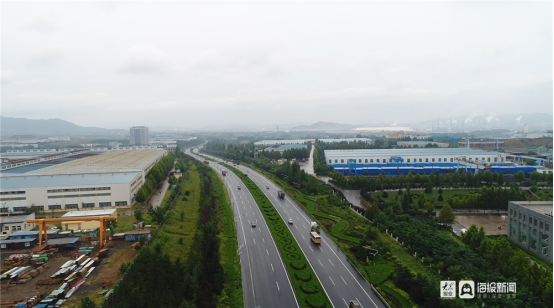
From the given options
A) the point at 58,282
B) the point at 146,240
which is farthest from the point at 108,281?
the point at 146,240

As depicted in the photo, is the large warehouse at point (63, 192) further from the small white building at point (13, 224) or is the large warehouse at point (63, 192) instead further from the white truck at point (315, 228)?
the white truck at point (315, 228)

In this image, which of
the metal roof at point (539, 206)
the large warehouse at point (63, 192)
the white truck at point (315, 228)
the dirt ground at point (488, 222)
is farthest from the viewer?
the large warehouse at point (63, 192)

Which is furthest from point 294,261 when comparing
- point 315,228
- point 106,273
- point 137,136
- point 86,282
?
point 137,136

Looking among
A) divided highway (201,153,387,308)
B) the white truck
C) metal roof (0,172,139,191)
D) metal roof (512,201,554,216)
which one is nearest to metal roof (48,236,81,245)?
metal roof (0,172,139,191)

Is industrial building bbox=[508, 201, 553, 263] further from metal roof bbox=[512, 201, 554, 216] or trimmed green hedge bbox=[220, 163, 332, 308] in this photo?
trimmed green hedge bbox=[220, 163, 332, 308]

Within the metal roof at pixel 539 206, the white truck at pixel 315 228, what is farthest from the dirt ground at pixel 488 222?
the white truck at pixel 315 228

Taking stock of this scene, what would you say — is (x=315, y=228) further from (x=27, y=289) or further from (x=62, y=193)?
(x=62, y=193)
